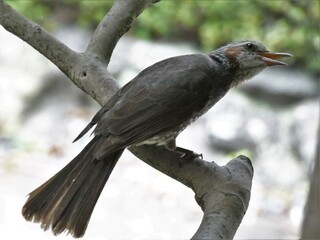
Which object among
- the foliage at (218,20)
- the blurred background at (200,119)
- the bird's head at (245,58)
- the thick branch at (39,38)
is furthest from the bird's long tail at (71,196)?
the foliage at (218,20)

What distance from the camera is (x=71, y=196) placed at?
6.40 ft

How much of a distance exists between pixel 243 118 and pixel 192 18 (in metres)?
1.22

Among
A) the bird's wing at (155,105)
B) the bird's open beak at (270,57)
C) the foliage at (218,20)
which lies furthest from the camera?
the foliage at (218,20)

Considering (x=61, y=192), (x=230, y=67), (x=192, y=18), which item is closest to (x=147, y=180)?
(x=192, y=18)

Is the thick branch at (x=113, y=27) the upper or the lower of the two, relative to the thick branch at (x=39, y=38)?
upper

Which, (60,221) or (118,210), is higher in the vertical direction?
(118,210)

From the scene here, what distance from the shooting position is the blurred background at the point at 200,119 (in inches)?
215

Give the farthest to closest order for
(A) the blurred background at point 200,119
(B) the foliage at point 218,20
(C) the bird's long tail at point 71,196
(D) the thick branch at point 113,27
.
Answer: (B) the foliage at point 218,20, (A) the blurred background at point 200,119, (D) the thick branch at point 113,27, (C) the bird's long tail at point 71,196

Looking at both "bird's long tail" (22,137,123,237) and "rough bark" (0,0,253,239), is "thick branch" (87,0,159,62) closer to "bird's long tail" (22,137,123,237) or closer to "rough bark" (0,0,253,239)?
"rough bark" (0,0,253,239)

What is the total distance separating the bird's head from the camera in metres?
2.44

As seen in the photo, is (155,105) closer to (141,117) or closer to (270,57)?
(141,117)

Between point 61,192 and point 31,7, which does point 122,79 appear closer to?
point 31,7

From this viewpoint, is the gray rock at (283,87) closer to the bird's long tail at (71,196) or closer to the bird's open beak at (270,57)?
the bird's open beak at (270,57)

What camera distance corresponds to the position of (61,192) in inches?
77.0
